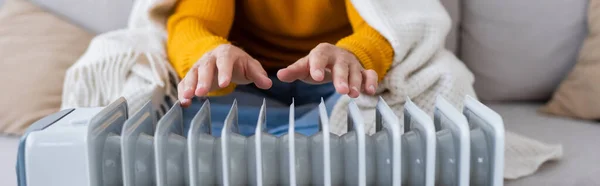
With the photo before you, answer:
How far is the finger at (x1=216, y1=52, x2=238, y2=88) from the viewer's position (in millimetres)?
498

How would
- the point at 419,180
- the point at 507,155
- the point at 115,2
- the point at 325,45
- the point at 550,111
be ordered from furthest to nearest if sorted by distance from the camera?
the point at 115,2 < the point at 550,111 < the point at 507,155 < the point at 325,45 < the point at 419,180

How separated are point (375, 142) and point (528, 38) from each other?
0.80 metres

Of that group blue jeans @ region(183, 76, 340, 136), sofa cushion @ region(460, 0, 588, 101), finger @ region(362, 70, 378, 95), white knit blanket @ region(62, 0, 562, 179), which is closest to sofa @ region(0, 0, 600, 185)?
sofa cushion @ region(460, 0, 588, 101)

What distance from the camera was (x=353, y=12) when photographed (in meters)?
0.85

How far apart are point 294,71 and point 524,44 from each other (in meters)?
0.77

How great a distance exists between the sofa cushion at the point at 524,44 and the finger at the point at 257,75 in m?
0.76

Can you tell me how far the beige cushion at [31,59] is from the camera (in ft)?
3.27

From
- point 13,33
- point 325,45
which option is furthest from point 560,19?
point 13,33

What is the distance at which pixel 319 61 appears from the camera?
527 millimetres

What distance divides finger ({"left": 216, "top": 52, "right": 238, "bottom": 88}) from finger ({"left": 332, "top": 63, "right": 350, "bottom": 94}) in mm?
92

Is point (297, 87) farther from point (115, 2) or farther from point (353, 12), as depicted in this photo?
point (115, 2)

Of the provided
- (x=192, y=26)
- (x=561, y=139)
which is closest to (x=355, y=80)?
(x=192, y=26)

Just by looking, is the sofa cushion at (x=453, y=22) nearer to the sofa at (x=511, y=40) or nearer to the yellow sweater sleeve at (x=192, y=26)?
the sofa at (x=511, y=40)

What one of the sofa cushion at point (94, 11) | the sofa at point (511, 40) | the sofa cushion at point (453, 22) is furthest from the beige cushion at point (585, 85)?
the sofa cushion at point (94, 11)
